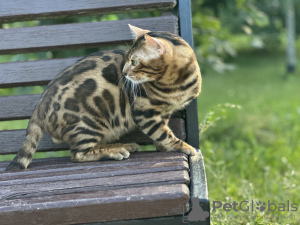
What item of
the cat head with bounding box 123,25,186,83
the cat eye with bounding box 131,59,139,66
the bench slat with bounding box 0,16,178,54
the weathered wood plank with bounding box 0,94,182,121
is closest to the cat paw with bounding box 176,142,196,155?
the cat head with bounding box 123,25,186,83

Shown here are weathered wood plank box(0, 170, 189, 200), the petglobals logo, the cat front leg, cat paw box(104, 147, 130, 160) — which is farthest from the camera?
the petglobals logo

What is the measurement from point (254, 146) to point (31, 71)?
6.97ft

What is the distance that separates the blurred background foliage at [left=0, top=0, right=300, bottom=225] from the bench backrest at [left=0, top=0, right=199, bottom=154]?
247mm

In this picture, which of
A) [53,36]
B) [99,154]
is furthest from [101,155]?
[53,36]

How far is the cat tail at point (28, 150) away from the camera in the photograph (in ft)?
7.59

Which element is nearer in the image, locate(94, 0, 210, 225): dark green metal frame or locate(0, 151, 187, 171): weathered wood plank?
locate(94, 0, 210, 225): dark green metal frame

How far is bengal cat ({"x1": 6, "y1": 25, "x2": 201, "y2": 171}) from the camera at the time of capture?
2.33 m

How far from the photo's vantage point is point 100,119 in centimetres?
244

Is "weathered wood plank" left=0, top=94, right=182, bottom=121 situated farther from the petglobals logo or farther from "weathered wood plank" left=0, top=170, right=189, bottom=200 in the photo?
the petglobals logo

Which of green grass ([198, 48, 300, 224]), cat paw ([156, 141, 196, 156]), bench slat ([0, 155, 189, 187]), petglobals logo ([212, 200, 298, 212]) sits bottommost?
green grass ([198, 48, 300, 224])

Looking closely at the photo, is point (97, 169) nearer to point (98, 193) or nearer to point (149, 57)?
point (98, 193)

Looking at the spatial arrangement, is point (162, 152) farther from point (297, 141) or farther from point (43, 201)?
point (297, 141)

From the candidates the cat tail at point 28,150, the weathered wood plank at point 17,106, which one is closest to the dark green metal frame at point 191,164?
the cat tail at point 28,150

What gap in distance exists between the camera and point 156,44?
2.19 m
